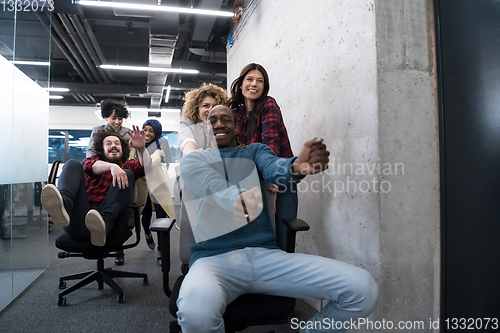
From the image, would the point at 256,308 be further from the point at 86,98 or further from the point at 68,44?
the point at 86,98

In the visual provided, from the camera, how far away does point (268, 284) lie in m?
1.07

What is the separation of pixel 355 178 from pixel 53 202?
170 cm

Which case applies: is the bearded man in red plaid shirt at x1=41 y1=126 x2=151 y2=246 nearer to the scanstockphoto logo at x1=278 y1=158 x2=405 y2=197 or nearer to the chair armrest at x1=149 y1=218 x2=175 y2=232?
the chair armrest at x1=149 y1=218 x2=175 y2=232

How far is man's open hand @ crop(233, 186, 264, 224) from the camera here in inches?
41.4

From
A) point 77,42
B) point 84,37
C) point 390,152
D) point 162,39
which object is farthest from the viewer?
point 77,42

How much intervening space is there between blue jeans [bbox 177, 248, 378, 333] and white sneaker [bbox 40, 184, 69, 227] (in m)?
1.15

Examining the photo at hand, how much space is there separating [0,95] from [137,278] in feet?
5.49

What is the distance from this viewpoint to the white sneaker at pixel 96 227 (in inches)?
72.5

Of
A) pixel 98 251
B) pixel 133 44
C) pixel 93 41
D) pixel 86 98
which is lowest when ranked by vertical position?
pixel 98 251

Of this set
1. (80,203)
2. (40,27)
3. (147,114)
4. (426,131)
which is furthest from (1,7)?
(147,114)

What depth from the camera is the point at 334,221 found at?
1675 millimetres

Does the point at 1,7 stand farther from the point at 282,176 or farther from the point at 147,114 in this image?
the point at 147,114

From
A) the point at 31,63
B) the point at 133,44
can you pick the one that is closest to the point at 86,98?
the point at 133,44

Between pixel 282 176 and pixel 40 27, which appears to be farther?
pixel 40 27
